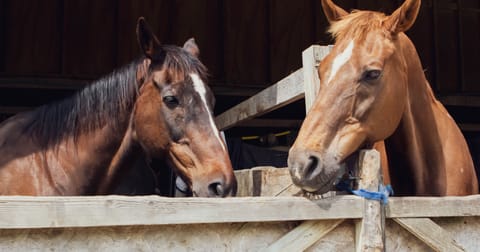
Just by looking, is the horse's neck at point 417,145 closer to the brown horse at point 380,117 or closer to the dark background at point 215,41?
the brown horse at point 380,117

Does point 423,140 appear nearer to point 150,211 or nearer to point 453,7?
point 150,211

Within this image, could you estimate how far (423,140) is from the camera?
2848 mm

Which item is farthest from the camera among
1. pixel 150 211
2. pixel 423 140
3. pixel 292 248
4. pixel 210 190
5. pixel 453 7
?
pixel 453 7

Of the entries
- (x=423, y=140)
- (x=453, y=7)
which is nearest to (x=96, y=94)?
(x=423, y=140)

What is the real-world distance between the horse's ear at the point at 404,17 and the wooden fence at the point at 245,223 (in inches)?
36.6

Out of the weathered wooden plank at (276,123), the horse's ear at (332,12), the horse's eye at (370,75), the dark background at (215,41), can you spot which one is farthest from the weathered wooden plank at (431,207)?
the weathered wooden plank at (276,123)

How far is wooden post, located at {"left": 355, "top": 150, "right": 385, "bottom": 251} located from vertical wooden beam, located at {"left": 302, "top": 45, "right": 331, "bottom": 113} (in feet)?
2.75

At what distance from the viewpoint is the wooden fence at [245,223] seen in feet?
4.73

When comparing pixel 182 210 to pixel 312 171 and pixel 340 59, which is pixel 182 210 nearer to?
pixel 312 171

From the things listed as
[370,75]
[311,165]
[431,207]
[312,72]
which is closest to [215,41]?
[312,72]

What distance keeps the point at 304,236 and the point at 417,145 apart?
1.30 m

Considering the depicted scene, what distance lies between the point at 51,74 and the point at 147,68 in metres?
2.90

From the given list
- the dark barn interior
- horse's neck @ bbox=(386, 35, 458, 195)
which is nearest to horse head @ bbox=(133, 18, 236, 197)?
horse's neck @ bbox=(386, 35, 458, 195)

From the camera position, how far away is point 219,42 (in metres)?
6.27
